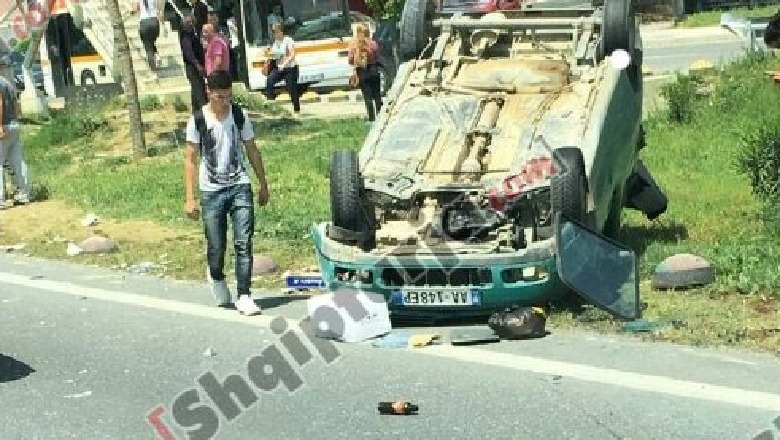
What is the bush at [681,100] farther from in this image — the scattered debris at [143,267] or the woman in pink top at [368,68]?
the scattered debris at [143,267]

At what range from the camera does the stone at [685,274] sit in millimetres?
9000

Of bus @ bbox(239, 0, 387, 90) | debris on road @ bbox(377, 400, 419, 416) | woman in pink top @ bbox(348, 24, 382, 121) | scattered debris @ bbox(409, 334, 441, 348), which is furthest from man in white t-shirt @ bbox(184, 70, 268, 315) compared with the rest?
bus @ bbox(239, 0, 387, 90)

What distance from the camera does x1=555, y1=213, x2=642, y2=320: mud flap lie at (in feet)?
26.9

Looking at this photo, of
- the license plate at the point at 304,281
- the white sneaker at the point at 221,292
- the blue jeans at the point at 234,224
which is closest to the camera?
the blue jeans at the point at 234,224

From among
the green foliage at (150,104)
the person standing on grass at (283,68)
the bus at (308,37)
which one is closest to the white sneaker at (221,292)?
the green foliage at (150,104)

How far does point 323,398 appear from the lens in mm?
7121

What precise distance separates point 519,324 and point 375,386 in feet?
4.03

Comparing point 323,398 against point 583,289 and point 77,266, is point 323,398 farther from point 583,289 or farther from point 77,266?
point 77,266

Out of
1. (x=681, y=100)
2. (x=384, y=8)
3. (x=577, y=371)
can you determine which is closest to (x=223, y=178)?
(x=577, y=371)

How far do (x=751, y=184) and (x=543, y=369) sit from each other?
18.8ft

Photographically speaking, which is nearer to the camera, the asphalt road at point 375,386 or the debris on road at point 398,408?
the asphalt road at point 375,386

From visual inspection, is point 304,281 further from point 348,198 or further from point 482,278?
point 482,278

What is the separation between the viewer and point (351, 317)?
8422 mm

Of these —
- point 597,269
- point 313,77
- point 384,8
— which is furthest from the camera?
point 384,8
